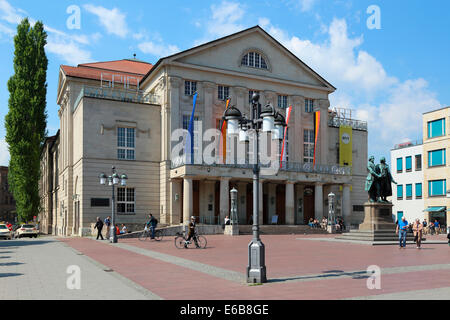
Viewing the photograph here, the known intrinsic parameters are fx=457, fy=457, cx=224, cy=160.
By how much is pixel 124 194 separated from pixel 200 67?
14.7 m

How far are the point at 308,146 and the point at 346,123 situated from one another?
24.8 feet

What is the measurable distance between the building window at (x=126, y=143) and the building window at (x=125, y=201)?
3.26 m

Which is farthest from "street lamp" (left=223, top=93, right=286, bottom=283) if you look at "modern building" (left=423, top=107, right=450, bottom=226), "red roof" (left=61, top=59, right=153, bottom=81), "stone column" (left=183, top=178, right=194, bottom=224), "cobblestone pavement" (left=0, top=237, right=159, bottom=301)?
"modern building" (left=423, top=107, right=450, bottom=226)

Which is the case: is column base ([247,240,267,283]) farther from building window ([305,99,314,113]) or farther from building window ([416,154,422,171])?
building window ([416,154,422,171])

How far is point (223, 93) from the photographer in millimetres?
47844

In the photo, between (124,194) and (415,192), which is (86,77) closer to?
(124,194)

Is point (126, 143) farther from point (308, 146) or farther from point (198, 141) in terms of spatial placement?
point (308, 146)

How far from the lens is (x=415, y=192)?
211 feet

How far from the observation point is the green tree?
163ft

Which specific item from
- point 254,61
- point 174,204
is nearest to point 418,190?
point 254,61

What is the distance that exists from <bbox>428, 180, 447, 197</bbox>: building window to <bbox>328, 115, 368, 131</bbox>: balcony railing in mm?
12345

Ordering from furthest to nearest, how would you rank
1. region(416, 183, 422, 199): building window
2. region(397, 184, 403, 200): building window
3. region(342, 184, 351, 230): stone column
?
region(397, 184, 403, 200): building window → region(416, 183, 422, 199): building window → region(342, 184, 351, 230): stone column

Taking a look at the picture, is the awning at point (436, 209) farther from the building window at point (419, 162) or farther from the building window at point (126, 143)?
the building window at point (126, 143)
